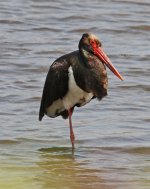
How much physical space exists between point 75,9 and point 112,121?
6.82 meters

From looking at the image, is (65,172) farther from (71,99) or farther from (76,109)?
(76,109)

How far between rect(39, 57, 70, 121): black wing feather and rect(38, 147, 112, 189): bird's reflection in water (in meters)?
0.55

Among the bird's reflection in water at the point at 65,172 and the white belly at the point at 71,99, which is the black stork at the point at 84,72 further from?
the bird's reflection in water at the point at 65,172

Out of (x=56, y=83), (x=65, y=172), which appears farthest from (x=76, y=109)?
(x=65, y=172)

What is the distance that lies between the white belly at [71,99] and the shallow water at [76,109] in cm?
28

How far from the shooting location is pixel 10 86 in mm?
11367

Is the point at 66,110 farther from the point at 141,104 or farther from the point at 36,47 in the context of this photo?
the point at 36,47

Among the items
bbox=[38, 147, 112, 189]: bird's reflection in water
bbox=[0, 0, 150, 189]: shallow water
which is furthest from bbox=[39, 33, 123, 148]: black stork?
bbox=[0, 0, 150, 189]: shallow water

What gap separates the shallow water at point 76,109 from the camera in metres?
8.02

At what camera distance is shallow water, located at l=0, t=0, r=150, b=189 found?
802 cm

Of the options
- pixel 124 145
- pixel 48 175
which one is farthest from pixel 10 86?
pixel 48 175

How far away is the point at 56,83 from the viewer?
9.01 m

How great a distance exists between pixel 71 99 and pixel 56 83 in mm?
312

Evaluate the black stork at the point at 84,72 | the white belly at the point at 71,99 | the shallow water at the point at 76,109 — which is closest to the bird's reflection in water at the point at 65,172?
the shallow water at the point at 76,109
